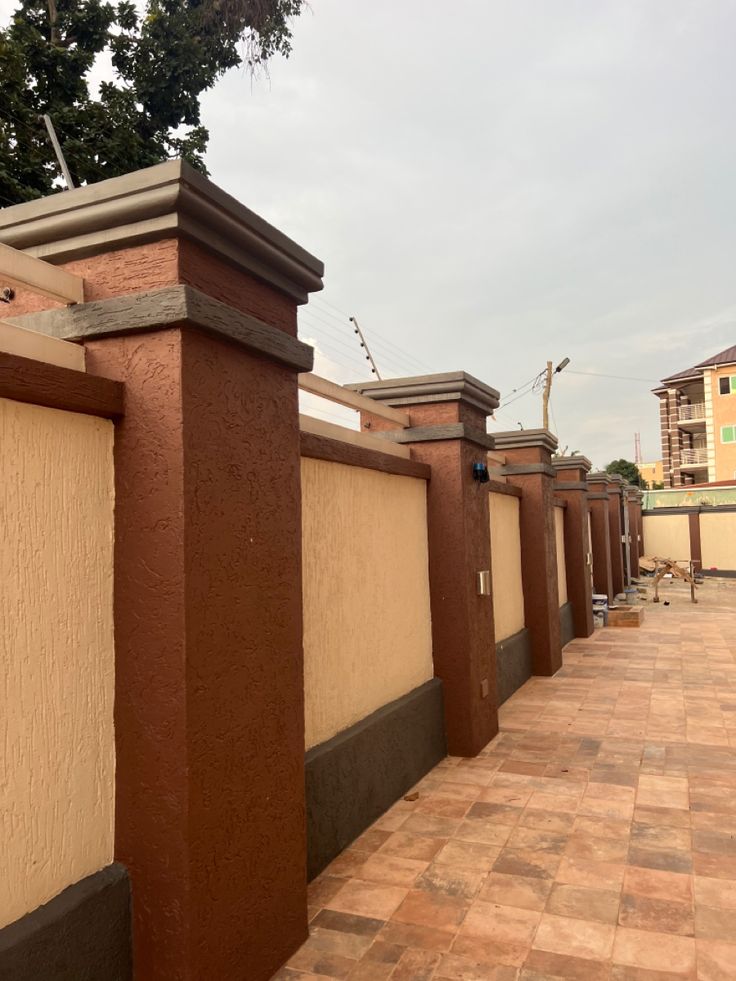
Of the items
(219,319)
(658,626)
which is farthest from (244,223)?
(658,626)

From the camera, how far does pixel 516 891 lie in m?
3.78

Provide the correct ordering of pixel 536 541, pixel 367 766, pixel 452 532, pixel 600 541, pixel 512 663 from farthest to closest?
pixel 600 541 → pixel 536 541 → pixel 512 663 → pixel 452 532 → pixel 367 766

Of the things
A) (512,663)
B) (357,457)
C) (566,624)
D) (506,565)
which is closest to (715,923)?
(357,457)

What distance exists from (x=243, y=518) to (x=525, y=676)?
7.07m

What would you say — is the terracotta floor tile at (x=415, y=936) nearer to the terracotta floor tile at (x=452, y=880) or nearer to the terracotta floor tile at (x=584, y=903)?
the terracotta floor tile at (x=452, y=880)

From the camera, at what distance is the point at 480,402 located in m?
6.59

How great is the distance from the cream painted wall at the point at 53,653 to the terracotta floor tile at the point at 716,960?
8.60 ft

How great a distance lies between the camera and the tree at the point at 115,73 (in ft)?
32.9

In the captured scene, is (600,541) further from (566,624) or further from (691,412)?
(691,412)

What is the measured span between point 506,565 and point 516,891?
17.5ft

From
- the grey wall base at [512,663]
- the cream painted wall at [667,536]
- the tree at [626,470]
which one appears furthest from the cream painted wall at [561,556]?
the tree at [626,470]

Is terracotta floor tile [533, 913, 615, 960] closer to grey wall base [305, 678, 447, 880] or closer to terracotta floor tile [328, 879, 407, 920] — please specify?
terracotta floor tile [328, 879, 407, 920]

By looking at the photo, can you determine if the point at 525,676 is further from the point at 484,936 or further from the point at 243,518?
the point at 243,518

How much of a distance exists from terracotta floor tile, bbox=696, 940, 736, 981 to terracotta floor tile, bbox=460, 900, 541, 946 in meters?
0.75
